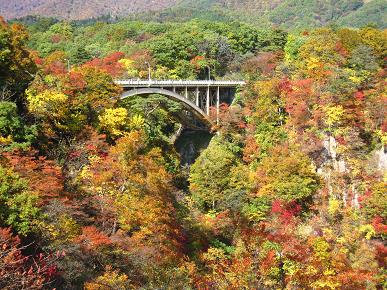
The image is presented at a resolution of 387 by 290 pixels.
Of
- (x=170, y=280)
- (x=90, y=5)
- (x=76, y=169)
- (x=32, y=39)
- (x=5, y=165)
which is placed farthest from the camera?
(x=90, y=5)

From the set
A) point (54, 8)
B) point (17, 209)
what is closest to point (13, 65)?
point (17, 209)

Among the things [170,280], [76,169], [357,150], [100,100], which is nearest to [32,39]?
[100,100]

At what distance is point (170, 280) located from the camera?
13.6m

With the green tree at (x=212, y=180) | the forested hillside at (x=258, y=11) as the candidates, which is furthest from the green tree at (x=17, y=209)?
the forested hillside at (x=258, y=11)

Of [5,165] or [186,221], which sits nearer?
[5,165]

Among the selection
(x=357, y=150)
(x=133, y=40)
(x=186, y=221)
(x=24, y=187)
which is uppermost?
(x=133, y=40)

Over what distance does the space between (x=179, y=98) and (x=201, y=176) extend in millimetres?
7729

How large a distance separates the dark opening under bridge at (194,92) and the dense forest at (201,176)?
829mm

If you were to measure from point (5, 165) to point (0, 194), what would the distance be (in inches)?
123

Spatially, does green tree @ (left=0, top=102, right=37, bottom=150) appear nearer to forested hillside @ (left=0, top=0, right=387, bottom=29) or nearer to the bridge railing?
the bridge railing

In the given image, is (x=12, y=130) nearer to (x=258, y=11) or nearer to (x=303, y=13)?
(x=303, y=13)

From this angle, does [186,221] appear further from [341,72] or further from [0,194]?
[341,72]

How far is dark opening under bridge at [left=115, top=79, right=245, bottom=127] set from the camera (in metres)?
32.6

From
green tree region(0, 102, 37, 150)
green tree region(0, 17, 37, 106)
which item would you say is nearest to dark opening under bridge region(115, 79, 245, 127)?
green tree region(0, 17, 37, 106)
